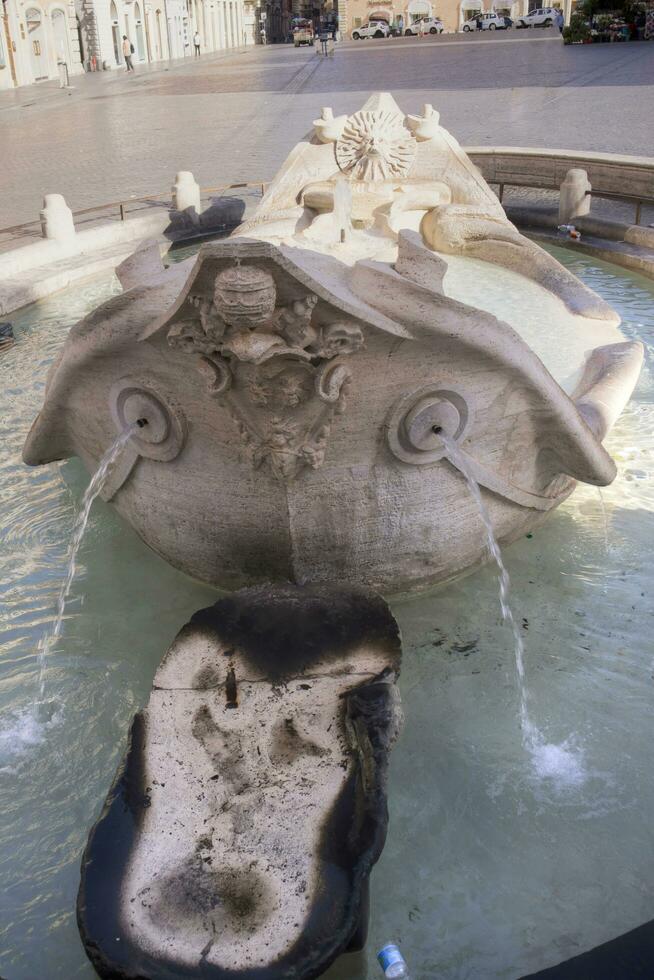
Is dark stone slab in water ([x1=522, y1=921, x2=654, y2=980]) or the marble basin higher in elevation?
the marble basin

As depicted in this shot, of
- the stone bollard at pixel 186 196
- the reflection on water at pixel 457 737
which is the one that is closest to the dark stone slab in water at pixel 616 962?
the reflection on water at pixel 457 737

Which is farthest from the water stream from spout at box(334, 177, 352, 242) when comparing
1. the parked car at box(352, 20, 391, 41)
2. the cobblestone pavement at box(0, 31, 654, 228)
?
the parked car at box(352, 20, 391, 41)

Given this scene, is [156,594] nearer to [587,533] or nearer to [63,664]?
[63,664]

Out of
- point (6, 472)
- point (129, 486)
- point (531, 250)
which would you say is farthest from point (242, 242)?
point (531, 250)

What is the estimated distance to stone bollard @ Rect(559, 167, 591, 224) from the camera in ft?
30.0

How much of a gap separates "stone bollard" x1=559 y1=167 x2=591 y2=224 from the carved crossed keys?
7.05m

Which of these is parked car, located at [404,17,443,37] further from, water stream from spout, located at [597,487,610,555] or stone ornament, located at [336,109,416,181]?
water stream from spout, located at [597,487,610,555]

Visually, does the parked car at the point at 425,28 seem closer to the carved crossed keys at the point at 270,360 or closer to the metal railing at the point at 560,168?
the metal railing at the point at 560,168

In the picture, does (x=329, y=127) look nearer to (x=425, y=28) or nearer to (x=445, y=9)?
(x=425, y=28)

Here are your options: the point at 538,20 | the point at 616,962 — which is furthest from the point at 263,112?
the point at 538,20

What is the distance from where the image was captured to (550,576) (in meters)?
3.92

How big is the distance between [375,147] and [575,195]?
336cm

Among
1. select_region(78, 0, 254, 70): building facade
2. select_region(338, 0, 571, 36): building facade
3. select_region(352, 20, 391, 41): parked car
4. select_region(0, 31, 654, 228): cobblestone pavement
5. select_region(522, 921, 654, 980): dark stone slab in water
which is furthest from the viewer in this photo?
select_region(338, 0, 571, 36): building facade

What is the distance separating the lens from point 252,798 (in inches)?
103
